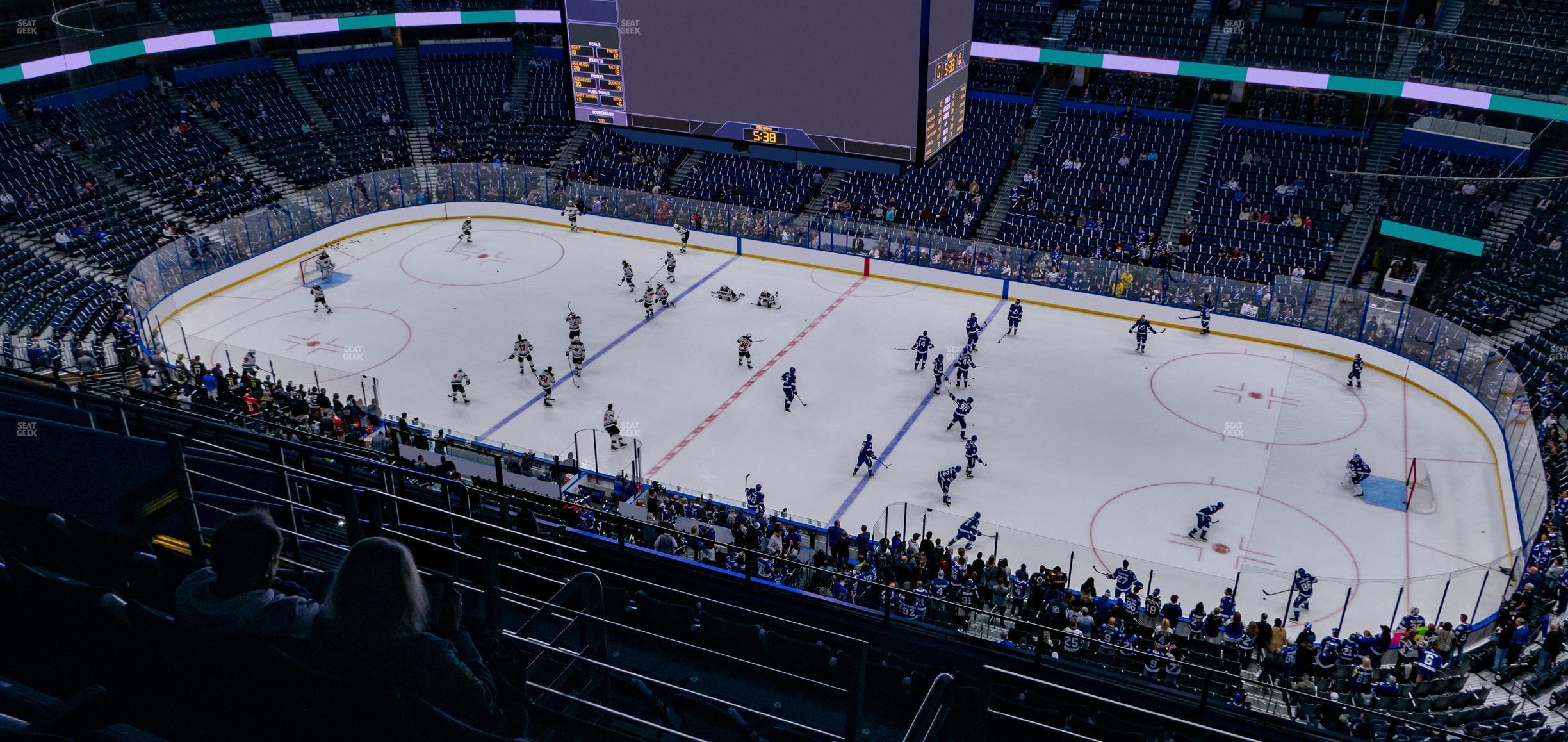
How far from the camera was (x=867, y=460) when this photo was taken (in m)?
20.3

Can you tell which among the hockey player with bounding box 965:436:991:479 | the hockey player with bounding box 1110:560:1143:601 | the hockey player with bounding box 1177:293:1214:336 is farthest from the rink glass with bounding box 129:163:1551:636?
the hockey player with bounding box 965:436:991:479

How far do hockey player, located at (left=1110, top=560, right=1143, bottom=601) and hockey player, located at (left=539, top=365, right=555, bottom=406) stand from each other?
12.2 m

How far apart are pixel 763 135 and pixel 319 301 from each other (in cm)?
1384

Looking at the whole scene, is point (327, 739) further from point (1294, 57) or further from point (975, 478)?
point (1294, 57)

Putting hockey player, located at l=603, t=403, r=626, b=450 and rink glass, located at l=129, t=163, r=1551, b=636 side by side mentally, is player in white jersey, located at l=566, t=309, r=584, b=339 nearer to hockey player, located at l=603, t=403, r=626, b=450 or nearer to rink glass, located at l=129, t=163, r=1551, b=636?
hockey player, located at l=603, t=403, r=626, b=450

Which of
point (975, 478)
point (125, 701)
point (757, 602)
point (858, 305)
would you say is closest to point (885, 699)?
point (757, 602)

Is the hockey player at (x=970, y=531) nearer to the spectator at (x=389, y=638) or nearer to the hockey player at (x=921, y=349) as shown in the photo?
the hockey player at (x=921, y=349)

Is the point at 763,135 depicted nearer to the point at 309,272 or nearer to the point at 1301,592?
the point at 1301,592

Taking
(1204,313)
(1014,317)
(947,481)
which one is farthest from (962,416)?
(1204,313)

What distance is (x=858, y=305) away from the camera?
29188 millimetres

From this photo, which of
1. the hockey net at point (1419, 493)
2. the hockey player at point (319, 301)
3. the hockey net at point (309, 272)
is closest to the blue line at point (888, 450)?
the hockey net at point (1419, 493)

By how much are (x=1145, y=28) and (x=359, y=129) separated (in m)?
26.0

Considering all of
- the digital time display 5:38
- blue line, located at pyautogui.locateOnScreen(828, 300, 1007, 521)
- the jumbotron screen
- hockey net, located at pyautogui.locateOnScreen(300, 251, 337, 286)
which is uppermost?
the jumbotron screen

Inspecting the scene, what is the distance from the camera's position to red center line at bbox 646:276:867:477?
21.1m
